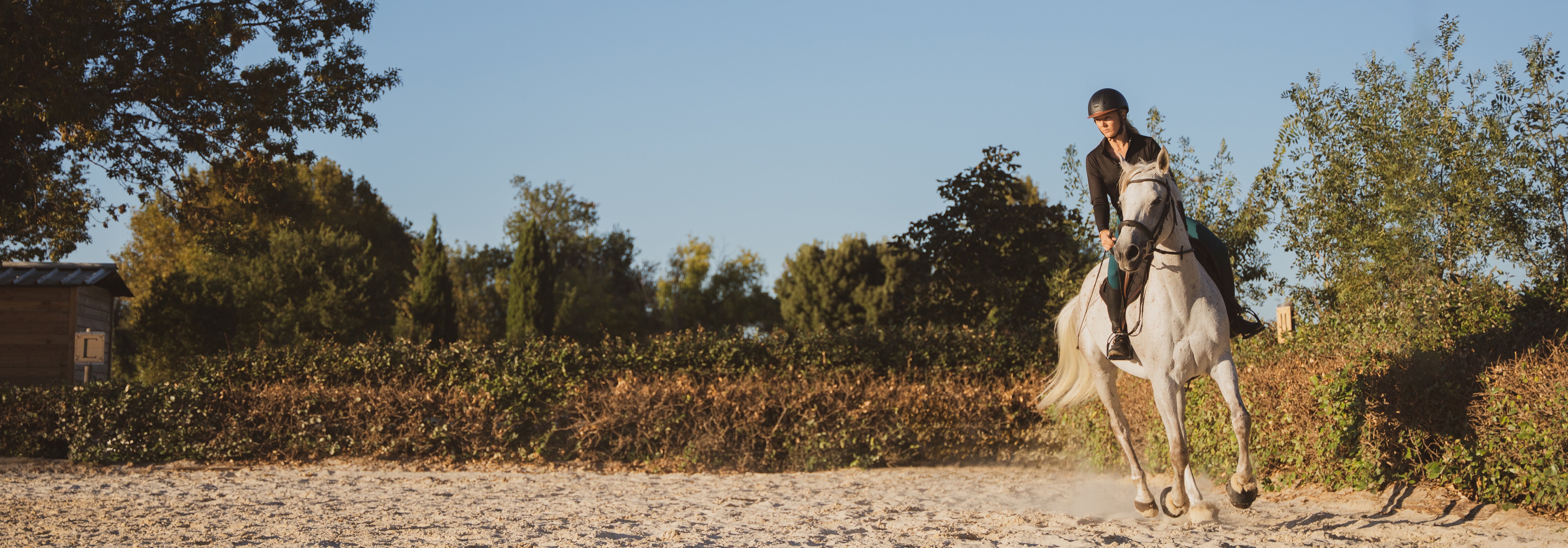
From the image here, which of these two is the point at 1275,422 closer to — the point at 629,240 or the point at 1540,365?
the point at 1540,365

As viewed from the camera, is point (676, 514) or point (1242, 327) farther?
point (676, 514)

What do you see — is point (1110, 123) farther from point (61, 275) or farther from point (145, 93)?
point (61, 275)

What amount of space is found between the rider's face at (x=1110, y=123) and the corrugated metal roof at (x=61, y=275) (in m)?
15.6

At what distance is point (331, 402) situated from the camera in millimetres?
10328

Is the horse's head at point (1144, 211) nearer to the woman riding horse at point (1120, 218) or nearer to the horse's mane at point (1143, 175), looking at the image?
the horse's mane at point (1143, 175)

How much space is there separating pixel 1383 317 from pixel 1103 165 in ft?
11.3

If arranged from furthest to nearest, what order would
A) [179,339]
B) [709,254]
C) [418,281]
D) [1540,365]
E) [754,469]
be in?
[709,254] < [418,281] < [179,339] < [754,469] < [1540,365]

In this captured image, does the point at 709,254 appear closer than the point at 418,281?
No

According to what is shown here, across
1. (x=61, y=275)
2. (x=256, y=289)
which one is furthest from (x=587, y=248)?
(x=61, y=275)

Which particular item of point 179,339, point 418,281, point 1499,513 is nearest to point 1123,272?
point 1499,513

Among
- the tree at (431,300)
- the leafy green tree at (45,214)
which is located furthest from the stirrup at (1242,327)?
the tree at (431,300)

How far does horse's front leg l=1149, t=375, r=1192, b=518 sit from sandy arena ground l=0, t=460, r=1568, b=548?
14 centimetres

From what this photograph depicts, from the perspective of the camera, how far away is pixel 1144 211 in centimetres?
520

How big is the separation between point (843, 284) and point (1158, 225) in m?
35.7
